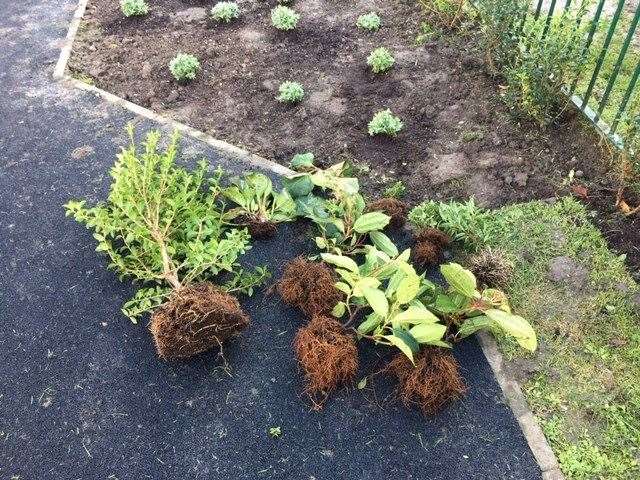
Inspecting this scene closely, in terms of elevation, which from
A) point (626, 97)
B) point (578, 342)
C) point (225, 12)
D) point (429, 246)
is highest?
point (626, 97)

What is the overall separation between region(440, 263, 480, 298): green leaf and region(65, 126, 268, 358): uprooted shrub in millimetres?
1230

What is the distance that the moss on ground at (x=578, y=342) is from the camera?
9.51ft

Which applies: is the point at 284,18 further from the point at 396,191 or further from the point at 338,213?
the point at 338,213

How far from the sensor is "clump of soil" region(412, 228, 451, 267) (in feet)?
12.3

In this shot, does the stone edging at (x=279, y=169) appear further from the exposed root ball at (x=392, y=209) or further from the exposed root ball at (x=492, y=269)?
the exposed root ball at (x=392, y=209)

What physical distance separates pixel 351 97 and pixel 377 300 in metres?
2.69

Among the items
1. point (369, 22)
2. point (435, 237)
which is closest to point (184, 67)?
point (369, 22)

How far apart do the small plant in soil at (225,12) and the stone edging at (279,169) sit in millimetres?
1556

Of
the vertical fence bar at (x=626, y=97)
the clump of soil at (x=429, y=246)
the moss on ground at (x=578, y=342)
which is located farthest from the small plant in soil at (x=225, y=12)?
the vertical fence bar at (x=626, y=97)

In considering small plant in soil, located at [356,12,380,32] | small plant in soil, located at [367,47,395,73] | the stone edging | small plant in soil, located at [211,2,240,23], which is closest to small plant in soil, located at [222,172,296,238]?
the stone edging

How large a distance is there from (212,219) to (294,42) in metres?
2.91

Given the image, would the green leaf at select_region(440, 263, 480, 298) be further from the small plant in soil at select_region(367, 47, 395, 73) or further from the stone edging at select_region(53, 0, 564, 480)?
the small plant in soil at select_region(367, 47, 395, 73)

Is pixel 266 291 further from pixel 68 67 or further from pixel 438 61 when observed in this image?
pixel 68 67

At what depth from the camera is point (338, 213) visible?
3951 mm
